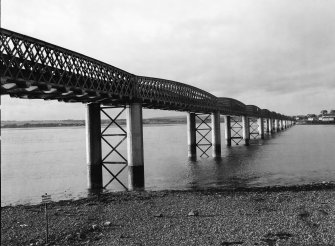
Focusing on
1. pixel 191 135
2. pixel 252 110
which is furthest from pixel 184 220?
pixel 252 110

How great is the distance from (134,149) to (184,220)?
1778cm

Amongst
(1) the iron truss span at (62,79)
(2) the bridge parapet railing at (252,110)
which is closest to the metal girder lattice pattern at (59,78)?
(1) the iron truss span at (62,79)

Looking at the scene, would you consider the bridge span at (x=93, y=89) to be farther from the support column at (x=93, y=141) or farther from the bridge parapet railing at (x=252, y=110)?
the bridge parapet railing at (x=252, y=110)

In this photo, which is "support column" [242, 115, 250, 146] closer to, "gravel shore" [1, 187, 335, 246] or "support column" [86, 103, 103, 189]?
"support column" [86, 103, 103, 189]

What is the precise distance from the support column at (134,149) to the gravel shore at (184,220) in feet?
32.5

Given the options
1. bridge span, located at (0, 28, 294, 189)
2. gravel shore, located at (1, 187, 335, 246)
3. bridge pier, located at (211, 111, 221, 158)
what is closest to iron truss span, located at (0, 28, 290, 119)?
bridge span, located at (0, 28, 294, 189)

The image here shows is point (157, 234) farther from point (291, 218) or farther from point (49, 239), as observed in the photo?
point (291, 218)

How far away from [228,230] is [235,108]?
252 ft

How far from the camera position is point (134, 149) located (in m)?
33.9

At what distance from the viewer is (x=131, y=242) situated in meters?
14.0

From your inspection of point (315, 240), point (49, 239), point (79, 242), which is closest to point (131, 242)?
point (79, 242)

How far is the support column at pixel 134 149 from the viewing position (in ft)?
109

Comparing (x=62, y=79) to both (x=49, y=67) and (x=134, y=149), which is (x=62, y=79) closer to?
(x=49, y=67)

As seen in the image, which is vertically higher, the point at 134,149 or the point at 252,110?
the point at 252,110
